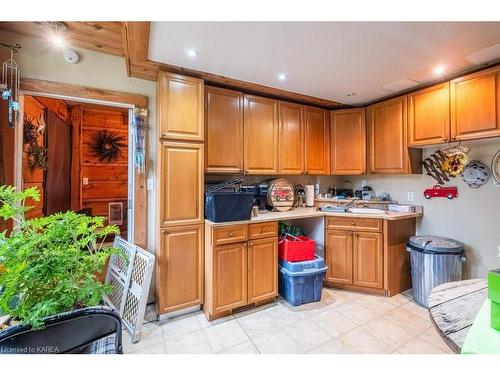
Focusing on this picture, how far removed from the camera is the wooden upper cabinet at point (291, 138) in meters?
2.91

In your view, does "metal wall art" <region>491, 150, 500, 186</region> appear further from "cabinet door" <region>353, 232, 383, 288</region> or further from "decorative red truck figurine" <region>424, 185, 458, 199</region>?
"cabinet door" <region>353, 232, 383, 288</region>

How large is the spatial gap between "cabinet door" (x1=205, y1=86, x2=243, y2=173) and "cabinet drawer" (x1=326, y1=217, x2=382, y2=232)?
1.30 metres

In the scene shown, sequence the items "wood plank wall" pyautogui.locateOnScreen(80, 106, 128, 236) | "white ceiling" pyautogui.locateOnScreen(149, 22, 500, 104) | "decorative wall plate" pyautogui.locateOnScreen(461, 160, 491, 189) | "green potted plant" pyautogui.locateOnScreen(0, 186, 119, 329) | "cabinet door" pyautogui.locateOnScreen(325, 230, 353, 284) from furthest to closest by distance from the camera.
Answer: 1. "wood plank wall" pyautogui.locateOnScreen(80, 106, 128, 236)
2. "cabinet door" pyautogui.locateOnScreen(325, 230, 353, 284)
3. "decorative wall plate" pyautogui.locateOnScreen(461, 160, 491, 189)
4. "white ceiling" pyautogui.locateOnScreen(149, 22, 500, 104)
5. "green potted plant" pyautogui.locateOnScreen(0, 186, 119, 329)

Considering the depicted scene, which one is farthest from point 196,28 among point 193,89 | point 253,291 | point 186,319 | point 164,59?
point 186,319

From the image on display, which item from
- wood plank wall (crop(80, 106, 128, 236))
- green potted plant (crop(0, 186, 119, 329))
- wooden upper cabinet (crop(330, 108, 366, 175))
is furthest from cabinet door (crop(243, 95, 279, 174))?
wood plank wall (crop(80, 106, 128, 236))

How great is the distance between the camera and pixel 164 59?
200 cm

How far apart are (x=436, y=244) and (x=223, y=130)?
8.39 ft

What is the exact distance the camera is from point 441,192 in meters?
Answer: 2.61

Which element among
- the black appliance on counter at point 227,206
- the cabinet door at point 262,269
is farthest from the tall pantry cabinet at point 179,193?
the cabinet door at point 262,269

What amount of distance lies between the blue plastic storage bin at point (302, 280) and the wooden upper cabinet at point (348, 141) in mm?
1403

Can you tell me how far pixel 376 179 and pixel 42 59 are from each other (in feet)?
13.2

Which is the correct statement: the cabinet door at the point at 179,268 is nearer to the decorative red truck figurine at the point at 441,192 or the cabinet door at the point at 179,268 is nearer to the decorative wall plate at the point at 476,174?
the decorative red truck figurine at the point at 441,192

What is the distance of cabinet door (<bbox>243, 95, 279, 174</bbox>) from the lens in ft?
8.77

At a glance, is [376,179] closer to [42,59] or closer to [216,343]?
[216,343]
